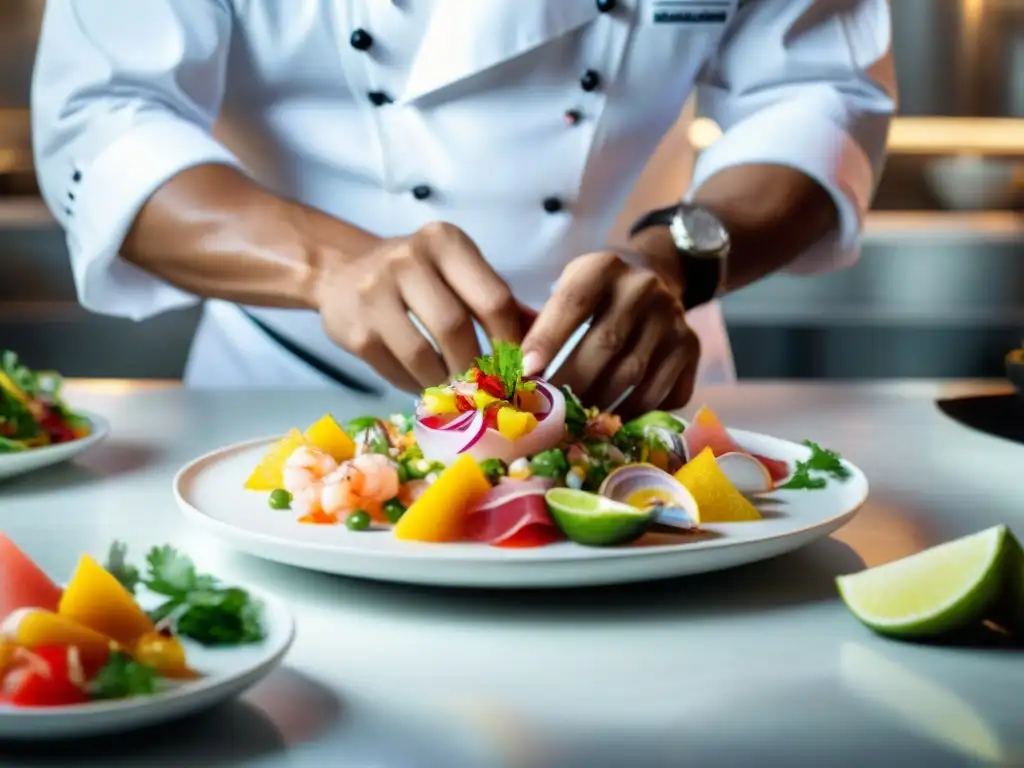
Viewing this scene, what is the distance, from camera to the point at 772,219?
77.5 inches

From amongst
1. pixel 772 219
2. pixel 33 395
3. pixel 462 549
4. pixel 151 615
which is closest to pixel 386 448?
pixel 462 549

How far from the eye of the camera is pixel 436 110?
2.00 meters

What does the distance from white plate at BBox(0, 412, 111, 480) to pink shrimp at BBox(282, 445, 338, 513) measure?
377mm

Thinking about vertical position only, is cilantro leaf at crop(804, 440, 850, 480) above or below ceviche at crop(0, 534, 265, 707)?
below

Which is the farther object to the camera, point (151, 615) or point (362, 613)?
point (362, 613)

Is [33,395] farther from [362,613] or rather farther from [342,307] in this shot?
[362,613]

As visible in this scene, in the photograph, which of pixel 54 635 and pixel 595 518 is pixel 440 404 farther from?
pixel 54 635

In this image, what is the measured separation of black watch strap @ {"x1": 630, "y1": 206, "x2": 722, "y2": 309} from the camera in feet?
5.98

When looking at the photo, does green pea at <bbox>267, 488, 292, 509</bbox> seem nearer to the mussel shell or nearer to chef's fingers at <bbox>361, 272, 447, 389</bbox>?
the mussel shell

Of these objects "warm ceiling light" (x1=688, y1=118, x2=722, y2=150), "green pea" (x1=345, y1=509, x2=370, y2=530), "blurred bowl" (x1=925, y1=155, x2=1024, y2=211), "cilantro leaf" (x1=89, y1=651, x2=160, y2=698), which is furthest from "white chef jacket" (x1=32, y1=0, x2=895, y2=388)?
"blurred bowl" (x1=925, y1=155, x2=1024, y2=211)

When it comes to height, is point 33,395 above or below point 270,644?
below

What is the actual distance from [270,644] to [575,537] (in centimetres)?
28

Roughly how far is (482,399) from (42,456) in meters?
0.52

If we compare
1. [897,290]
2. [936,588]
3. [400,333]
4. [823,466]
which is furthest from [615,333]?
[897,290]
